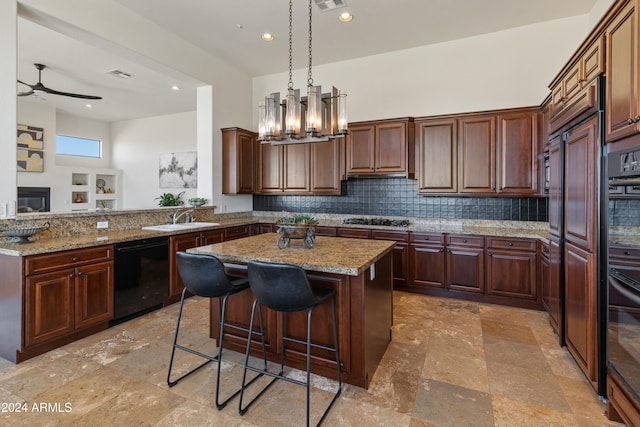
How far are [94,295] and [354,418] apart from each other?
8.53ft

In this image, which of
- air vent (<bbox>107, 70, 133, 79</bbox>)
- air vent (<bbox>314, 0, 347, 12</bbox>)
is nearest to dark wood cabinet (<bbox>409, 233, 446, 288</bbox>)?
air vent (<bbox>314, 0, 347, 12</bbox>)

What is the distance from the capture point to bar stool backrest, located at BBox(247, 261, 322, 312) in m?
1.84

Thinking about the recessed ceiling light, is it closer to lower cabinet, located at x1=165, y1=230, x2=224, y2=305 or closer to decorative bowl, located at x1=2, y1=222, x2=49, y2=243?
lower cabinet, located at x1=165, y1=230, x2=224, y2=305

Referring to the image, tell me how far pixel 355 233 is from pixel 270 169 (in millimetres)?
1971

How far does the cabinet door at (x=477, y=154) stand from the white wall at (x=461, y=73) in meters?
0.40

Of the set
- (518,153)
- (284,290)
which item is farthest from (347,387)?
(518,153)

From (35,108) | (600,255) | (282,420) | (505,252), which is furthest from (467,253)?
(35,108)

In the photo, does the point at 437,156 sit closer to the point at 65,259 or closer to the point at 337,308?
the point at 337,308

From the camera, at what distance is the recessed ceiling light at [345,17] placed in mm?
3826

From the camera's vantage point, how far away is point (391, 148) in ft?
14.9

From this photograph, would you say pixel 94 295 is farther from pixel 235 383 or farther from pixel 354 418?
pixel 354 418

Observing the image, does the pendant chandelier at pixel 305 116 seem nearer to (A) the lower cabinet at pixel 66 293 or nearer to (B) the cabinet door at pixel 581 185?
(B) the cabinet door at pixel 581 185

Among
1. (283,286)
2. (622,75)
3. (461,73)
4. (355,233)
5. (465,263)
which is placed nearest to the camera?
(622,75)

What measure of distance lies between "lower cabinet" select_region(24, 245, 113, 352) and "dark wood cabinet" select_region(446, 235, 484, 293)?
12.5 ft
